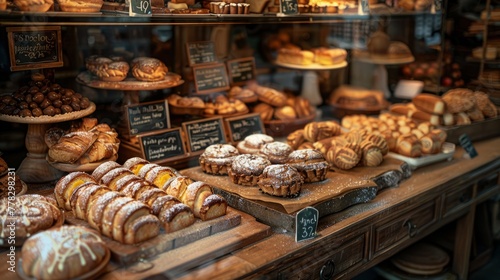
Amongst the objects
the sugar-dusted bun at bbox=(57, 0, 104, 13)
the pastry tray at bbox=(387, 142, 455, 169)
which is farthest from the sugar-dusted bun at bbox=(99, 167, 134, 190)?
the pastry tray at bbox=(387, 142, 455, 169)

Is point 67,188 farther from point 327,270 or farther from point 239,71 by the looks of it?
point 239,71

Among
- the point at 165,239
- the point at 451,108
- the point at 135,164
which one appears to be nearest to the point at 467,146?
the point at 451,108

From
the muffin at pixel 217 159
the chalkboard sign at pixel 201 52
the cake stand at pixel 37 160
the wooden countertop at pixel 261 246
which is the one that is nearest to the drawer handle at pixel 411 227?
the wooden countertop at pixel 261 246

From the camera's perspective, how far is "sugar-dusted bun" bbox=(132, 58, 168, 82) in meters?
2.65

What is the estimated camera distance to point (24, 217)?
1838 millimetres

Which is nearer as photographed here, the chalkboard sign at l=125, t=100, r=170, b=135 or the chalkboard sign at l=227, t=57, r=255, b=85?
the chalkboard sign at l=125, t=100, r=170, b=135

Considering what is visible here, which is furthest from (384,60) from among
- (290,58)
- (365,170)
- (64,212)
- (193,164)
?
(64,212)

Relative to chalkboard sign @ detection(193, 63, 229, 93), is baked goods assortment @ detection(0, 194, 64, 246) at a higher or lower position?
lower

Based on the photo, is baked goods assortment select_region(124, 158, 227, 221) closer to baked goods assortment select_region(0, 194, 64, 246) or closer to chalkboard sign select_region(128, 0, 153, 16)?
baked goods assortment select_region(0, 194, 64, 246)

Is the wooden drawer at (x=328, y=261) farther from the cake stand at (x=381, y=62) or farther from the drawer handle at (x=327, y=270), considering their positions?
the cake stand at (x=381, y=62)

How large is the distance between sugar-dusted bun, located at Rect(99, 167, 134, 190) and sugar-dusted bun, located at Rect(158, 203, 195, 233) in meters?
0.30

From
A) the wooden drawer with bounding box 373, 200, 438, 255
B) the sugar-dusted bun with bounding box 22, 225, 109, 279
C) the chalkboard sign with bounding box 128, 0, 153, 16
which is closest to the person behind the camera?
the sugar-dusted bun with bounding box 22, 225, 109, 279

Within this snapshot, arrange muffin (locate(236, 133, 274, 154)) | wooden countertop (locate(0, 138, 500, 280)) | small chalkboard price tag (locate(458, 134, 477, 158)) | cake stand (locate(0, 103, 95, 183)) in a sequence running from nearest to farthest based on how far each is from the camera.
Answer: wooden countertop (locate(0, 138, 500, 280)) → cake stand (locate(0, 103, 95, 183)) → muffin (locate(236, 133, 274, 154)) → small chalkboard price tag (locate(458, 134, 477, 158))

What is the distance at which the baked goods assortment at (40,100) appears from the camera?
7.45ft
